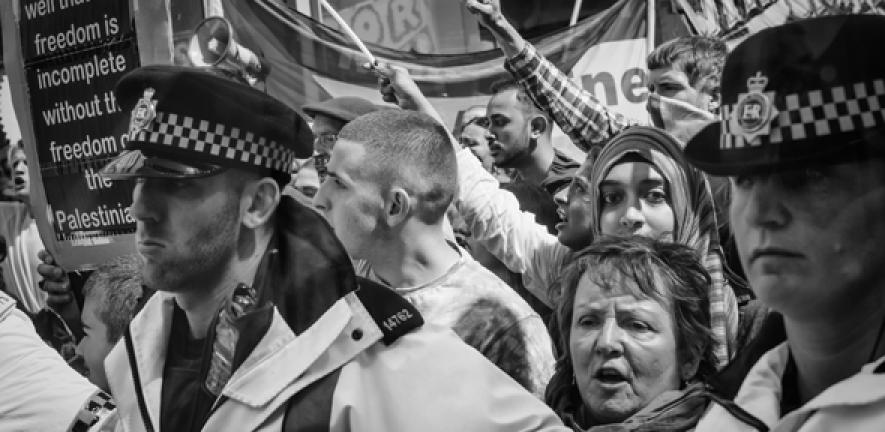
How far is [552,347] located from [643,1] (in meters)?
2.83

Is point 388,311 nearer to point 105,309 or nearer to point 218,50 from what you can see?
point 218,50

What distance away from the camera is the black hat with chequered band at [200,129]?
2658 mm

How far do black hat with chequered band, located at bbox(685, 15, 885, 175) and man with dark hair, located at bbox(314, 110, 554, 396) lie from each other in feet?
5.73

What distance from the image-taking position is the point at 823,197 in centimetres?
166

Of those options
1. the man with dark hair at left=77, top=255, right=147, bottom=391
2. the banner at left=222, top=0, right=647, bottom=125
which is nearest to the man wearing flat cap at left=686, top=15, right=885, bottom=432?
the man with dark hair at left=77, top=255, right=147, bottom=391

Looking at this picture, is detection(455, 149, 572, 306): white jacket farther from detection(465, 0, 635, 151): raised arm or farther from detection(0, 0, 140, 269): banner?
detection(0, 0, 140, 269): banner

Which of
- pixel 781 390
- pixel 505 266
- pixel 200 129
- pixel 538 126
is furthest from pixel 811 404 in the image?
pixel 538 126

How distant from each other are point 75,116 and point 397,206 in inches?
102

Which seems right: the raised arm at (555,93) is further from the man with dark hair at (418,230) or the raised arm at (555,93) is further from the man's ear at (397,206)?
the man's ear at (397,206)

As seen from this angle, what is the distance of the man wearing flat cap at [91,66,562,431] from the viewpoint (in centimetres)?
244

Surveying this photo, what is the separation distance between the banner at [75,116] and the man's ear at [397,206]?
Answer: 190 centimetres

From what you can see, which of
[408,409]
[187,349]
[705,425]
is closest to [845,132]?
[705,425]

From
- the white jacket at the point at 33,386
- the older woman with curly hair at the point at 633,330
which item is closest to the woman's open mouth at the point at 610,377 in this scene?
the older woman with curly hair at the point at 633,330

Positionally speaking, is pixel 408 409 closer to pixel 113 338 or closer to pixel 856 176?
pixel 856 176
